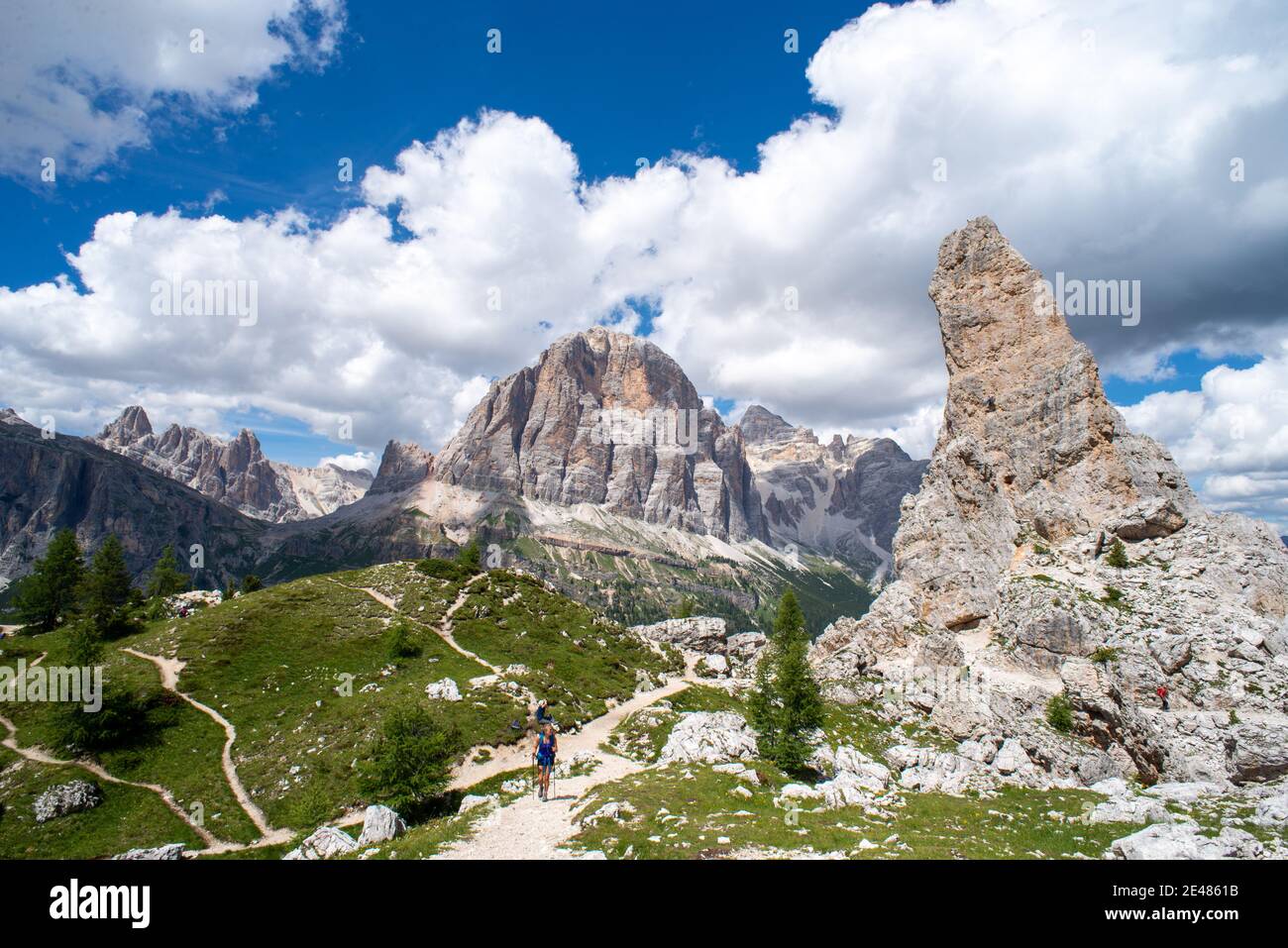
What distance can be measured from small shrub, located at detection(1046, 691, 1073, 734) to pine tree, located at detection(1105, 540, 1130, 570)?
20504 millimetres

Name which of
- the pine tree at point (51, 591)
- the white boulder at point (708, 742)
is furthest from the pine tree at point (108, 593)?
the white boulder at point (708, 742)

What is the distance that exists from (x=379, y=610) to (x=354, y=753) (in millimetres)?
31734

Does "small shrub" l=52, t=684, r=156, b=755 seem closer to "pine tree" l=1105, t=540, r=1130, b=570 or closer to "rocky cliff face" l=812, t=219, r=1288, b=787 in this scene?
"rocky cliff face" l=812, t=219, r=1288, b=787

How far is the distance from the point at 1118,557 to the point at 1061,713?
2306cm

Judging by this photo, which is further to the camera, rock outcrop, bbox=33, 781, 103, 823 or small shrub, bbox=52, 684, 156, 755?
small shrub, bbox=52, 684, 156, 755

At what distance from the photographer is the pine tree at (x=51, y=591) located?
2463 inches

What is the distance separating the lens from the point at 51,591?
6347cm

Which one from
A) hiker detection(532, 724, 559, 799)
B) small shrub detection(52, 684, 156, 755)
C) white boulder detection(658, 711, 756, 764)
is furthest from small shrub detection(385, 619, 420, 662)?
hiker detection(532, 724, 559, 799)

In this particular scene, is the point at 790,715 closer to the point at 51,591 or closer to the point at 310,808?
the point at 310,808

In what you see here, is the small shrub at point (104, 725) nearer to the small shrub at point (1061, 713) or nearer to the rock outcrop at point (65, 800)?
the rock outcrop at point (65, 800)

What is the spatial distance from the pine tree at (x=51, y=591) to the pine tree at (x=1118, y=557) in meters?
119

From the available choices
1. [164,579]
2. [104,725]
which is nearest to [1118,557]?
[104,725]

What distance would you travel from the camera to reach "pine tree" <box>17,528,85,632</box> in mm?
62562
